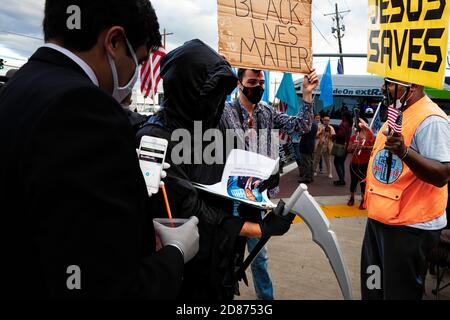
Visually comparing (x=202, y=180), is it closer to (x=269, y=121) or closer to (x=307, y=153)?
(x=269, y=121)

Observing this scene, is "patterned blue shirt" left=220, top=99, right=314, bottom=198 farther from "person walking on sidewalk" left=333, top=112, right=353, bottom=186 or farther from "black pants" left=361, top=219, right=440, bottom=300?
"person walking on sidewalk" left=333, top=112, right=353, bottom=186

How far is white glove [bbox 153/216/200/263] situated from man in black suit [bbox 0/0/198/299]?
7.3 inches

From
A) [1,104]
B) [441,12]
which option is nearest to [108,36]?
[1,104]

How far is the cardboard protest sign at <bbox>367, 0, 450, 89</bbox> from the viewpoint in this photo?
86.1 inches

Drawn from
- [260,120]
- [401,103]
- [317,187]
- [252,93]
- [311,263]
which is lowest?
[317,187]

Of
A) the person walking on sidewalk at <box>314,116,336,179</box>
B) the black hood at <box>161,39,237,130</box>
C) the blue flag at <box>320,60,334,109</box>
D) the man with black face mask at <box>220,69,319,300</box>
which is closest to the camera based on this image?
the black hood at <box>161,39,237,130</box>

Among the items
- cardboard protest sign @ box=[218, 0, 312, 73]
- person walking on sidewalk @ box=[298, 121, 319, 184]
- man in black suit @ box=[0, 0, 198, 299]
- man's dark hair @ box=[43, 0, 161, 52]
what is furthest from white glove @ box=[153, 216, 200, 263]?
person walking on sidewalk @ box=[298, 121, 319, 184]

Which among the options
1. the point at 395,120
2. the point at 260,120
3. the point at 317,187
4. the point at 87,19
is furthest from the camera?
the point at 317,187

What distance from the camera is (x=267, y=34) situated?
2969 millimetres

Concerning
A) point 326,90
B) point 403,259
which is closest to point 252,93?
point 403,259

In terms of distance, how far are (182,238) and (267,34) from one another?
230 centimetres

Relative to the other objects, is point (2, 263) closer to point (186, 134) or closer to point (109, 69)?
point (109, 69)

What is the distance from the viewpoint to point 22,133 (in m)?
0.75
